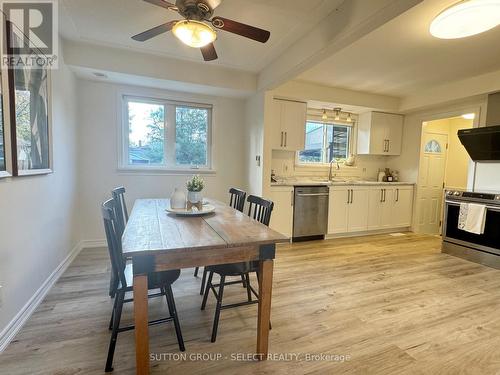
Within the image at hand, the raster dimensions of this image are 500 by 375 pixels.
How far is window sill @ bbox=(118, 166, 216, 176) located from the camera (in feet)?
11.9

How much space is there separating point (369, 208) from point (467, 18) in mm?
3171

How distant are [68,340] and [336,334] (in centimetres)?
185

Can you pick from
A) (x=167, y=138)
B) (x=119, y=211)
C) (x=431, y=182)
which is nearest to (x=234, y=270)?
(x=119, y=211)

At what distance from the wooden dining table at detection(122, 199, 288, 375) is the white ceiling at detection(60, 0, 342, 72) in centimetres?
179

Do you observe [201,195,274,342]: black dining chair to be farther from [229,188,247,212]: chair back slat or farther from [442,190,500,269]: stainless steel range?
[442,190,500,269]: stainless steel range

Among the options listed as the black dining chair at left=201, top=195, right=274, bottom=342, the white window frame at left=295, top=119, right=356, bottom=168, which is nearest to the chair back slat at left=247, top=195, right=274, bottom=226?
the black dining chair at left=201, top=195, right=274, bottom=342

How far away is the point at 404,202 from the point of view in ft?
15.8

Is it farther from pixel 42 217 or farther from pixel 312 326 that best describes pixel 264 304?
pixel 42 217

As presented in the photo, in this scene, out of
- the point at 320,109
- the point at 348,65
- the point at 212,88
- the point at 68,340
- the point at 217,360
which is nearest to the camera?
the point at 217,360

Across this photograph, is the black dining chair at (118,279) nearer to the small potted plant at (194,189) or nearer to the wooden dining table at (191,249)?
the wooden dining table at (191,249)

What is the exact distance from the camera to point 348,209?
4.34 metres

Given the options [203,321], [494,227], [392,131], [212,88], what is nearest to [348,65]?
[212,88]

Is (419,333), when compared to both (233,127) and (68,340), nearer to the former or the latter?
(68,340)

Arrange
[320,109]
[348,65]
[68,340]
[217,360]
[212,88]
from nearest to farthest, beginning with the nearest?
[217,360]
[68,340]
[348,65]
[212,88]
[320,109]
